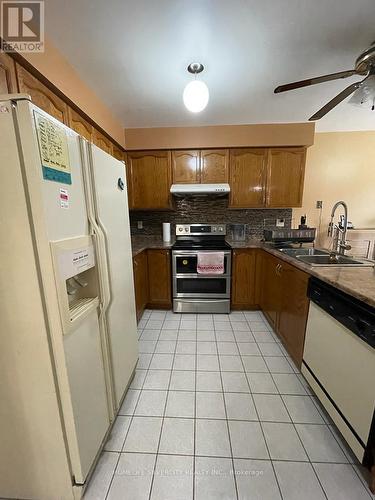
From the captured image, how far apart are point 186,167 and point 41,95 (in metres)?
→ 1.77

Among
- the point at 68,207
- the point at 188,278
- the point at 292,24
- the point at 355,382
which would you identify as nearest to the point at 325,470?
the point at 355,382

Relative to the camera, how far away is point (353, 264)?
5.25 ft

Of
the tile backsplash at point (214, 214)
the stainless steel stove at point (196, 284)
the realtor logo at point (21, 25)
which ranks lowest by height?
→ the stainless steel stove at point (196, 284)

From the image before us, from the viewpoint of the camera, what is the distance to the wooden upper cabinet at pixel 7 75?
1.08 meters

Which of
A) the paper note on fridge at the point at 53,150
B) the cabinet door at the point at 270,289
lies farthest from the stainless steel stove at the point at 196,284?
the paper note on fridge at the point at 53,150

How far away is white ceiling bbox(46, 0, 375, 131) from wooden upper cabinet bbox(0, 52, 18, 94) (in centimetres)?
37

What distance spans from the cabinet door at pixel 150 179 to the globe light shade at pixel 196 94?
1.38 meters

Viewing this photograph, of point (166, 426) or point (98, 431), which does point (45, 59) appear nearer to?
point (98, 431)

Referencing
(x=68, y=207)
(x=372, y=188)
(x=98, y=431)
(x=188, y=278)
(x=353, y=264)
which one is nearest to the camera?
(x=68, y=207)

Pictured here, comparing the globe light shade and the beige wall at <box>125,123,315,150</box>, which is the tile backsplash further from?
the globe light shade

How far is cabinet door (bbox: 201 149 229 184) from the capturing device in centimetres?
282

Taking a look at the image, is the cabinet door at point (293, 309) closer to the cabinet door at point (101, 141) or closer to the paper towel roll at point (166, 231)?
the paper towel roll at point (166, 231)

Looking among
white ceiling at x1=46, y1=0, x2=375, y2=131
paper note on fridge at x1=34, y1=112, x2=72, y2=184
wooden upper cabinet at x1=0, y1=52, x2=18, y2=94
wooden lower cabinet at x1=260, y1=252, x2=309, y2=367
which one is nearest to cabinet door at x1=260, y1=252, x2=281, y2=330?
wooden lower cabinet at x1=260, y1=252, x2=309, y2=367

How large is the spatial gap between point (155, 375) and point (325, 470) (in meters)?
1.15
